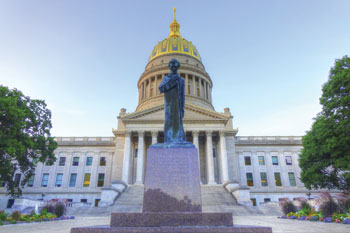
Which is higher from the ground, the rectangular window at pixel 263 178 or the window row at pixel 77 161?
the window row at pixel 77 161

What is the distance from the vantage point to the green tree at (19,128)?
2034cm

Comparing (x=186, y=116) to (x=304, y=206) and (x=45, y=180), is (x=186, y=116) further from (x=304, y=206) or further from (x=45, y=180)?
(x=45, y=180)

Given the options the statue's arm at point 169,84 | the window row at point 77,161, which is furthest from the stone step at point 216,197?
the window row at point 77,161

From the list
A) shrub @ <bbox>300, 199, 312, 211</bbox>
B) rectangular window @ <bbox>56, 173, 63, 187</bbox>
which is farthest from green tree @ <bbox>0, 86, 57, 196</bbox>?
shrub @ <bbox>300, 199, 312, 211</bbox>

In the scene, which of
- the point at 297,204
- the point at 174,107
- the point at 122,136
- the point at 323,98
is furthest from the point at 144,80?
the point at 174,107

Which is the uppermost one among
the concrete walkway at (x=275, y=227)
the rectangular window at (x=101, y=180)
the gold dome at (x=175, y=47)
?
the gold dome at (x=175, y=47)

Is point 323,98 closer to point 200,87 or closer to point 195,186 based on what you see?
point 195,186

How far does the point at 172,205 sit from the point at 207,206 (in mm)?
19978

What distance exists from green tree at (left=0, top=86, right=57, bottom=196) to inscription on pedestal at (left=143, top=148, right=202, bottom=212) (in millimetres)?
18362

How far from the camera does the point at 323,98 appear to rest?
910 inches

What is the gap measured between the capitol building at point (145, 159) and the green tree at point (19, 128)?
13.9m

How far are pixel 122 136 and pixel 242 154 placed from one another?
2427 cm

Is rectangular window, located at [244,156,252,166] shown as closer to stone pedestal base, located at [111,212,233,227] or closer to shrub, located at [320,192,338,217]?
shrub, located at [320,192,338,217]

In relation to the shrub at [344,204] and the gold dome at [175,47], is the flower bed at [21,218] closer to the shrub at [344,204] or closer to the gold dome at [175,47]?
the shrub at [344,204]
